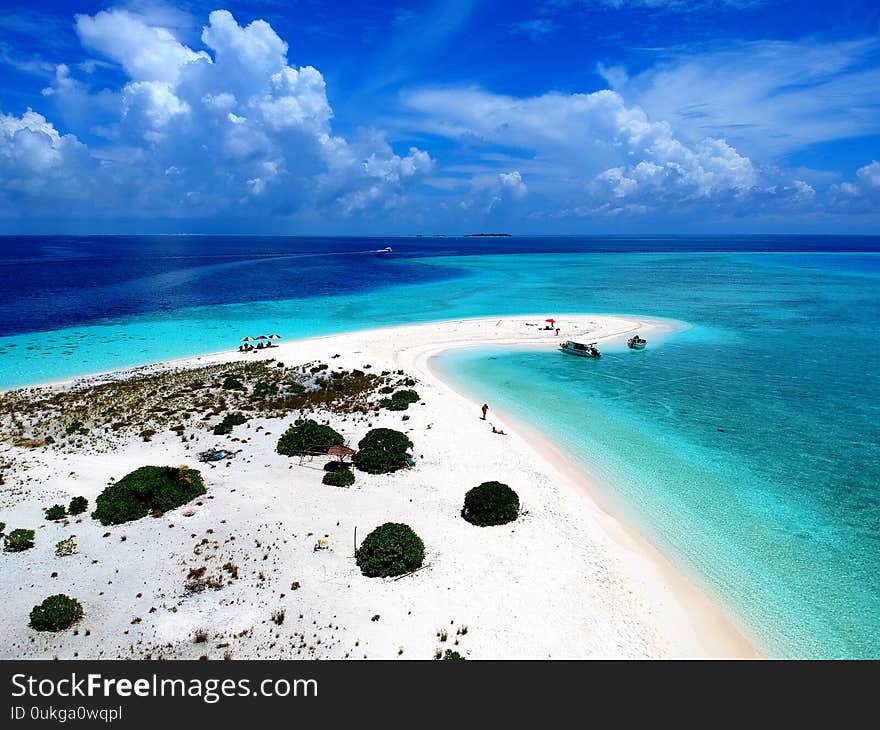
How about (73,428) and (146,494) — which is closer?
(146,494)

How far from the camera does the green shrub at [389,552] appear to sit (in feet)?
67.6

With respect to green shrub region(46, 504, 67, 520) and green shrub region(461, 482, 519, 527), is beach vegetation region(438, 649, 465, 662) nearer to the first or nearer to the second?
green shrub region(461, 482, 519, 527)

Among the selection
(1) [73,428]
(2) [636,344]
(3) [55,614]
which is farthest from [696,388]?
(1) [73,428]

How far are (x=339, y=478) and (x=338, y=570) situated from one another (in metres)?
7.55

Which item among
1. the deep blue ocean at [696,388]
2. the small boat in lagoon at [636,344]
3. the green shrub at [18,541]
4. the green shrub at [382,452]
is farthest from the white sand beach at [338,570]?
the small boat in lagoon at [636,344]

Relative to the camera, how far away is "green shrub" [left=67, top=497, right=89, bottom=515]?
2469 centimetres

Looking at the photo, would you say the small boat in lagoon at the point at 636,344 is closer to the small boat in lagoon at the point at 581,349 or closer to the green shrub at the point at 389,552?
the small boat in lagoon at the point at 581,349

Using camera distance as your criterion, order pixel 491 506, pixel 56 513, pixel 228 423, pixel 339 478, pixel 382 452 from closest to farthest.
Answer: pixel 56 513, pixel 491 506, pixel 339 478, pixel 382 452, pixel 228 423

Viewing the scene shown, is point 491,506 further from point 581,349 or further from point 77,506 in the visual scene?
point 581,349

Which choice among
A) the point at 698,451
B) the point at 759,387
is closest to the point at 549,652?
the point at 698,451

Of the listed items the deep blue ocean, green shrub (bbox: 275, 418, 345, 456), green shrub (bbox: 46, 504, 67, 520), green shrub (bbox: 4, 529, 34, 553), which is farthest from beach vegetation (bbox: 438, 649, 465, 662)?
green shrub (bbox: 46, 504, 67, 520)

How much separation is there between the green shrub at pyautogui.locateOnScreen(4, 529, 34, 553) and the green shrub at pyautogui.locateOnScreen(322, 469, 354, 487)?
1353cm

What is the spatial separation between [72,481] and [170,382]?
2090 centimetres

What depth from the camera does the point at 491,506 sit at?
2469 cm
